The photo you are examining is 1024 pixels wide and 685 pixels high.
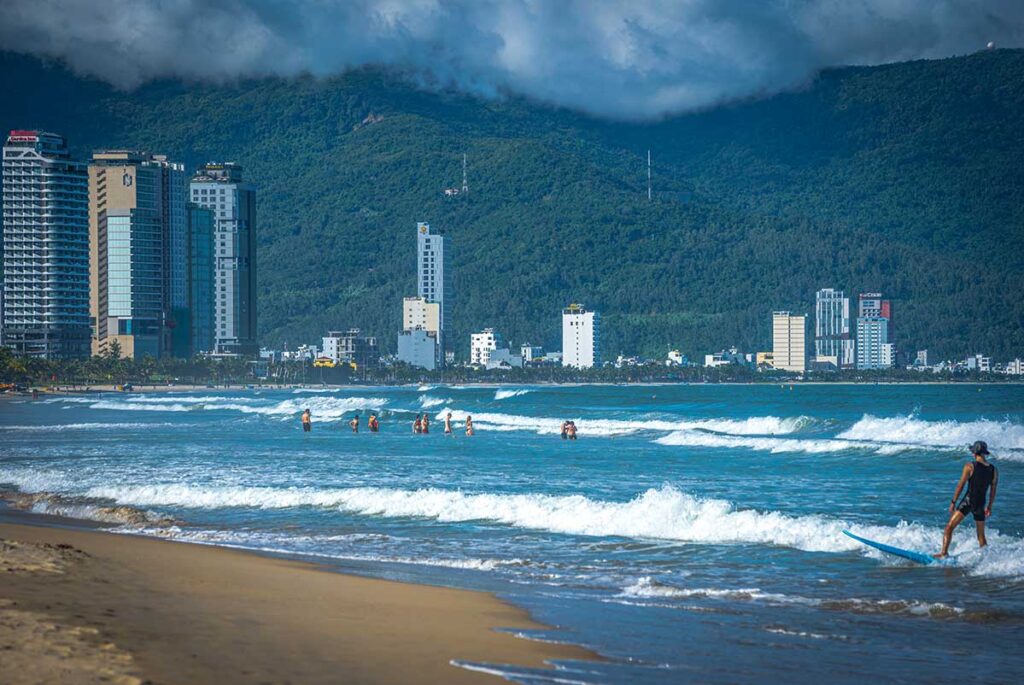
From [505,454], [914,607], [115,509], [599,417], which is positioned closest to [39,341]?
[599,417]

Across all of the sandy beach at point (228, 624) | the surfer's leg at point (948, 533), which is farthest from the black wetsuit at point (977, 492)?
the sandy beach at point (228, 624)

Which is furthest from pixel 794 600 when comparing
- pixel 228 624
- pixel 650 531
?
pixel 228 624

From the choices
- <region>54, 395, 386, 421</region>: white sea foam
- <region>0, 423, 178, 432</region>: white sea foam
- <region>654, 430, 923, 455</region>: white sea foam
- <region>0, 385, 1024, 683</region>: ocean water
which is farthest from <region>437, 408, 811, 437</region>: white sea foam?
<region>0, 423, 178, 432</region>: white sea foam

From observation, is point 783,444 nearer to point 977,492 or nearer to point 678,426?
point 678,426

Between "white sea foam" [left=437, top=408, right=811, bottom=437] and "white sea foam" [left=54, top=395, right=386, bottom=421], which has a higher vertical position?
"white sea foam" [left=437, top=408, right=811, bottom=437]

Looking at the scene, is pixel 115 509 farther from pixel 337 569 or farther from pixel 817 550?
pixel 817 550

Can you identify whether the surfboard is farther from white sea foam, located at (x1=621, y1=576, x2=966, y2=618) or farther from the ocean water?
white sea foam, located at (x1=621, y1=576, x2=966, y2=618)
